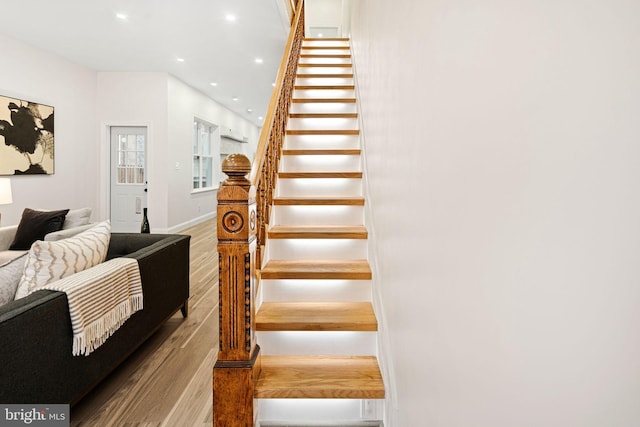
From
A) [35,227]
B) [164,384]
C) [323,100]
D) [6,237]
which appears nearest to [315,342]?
[164,384]

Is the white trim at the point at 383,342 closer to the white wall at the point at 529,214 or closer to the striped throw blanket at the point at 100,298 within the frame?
the white wall at the point at 529,214

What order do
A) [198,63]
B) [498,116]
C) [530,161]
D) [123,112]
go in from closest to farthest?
1. [530,161]
2. [498,116]
3. [198,63]
4. [123,112]

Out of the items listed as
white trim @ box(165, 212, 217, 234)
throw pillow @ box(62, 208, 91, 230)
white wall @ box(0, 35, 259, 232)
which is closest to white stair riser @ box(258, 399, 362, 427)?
throw pillow @ box(62, 208, 91, 230)

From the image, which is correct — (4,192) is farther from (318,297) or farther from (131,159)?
(318,297)

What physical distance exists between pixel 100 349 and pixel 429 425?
1.80 metres

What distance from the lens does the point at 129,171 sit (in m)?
7.25

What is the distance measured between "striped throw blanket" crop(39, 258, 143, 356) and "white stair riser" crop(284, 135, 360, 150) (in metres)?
1.82

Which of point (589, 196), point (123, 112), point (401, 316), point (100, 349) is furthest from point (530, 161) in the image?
point (123, 112)

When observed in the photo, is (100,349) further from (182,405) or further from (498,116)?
(498,116)

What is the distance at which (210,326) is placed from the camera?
10.4 feet

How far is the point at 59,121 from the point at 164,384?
5496mm

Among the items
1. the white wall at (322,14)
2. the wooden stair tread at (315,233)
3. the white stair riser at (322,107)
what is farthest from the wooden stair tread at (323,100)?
the white wall at (322,14)

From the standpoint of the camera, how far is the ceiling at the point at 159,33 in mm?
4379

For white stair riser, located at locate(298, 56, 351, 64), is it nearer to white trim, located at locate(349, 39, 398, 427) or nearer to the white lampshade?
white trim, located at locate(349, 39, 398, 427)
